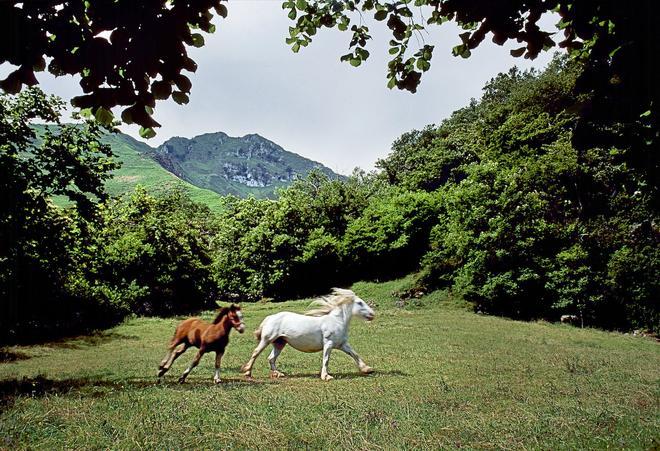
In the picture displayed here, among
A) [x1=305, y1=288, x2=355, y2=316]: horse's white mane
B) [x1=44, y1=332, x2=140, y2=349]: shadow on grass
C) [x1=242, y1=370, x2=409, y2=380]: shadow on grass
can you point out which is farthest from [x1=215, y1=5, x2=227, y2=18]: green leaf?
[x1=44, y1=332, x2=140, y2=349]: shadow on grass

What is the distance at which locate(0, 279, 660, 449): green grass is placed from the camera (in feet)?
21.2

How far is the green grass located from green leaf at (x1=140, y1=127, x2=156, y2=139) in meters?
4.44

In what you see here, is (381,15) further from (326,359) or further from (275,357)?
(275,357)

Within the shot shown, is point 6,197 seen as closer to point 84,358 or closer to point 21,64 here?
point 84,358

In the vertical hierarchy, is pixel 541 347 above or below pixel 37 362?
above

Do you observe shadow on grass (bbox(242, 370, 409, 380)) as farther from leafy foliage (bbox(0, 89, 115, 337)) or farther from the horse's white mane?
leafy foliage (bbox(0, 89, 115, 337))

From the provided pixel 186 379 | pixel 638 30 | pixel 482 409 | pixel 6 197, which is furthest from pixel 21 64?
pixel 6 197

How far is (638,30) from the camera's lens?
9.07 ft

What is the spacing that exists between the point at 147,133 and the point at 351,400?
7025mm

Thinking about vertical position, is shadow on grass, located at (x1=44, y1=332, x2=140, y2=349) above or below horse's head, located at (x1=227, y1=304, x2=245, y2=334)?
below

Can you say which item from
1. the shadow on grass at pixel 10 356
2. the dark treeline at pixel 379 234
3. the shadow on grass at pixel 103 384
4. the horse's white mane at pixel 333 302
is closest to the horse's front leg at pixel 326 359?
the shadow on grass at pixel 103 384

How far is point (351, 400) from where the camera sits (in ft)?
29.1

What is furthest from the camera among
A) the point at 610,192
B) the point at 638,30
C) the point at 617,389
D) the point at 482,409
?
the point at 610,192

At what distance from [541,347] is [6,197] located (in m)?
20.8
